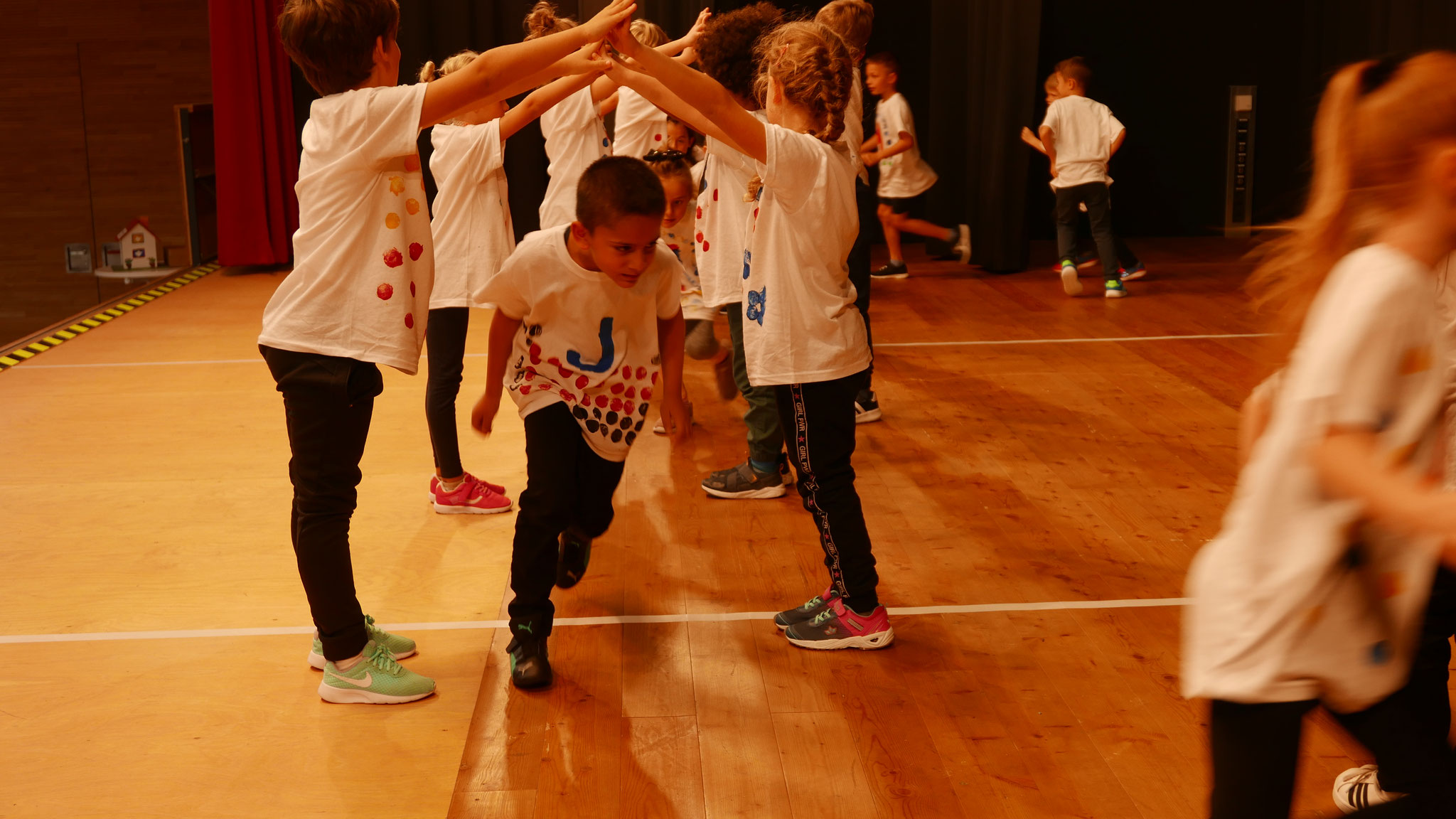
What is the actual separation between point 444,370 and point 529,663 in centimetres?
122

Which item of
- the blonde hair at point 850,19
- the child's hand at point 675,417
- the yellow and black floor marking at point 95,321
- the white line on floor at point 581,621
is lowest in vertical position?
the white line on floor at point 581,621

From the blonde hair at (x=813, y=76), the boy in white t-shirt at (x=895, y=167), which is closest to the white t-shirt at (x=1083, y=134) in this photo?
the boy in white t-shirt at (x=895, y=167)

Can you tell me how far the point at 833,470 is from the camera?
261 cm

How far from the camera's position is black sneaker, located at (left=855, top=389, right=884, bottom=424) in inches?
178

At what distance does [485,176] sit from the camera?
132 inches

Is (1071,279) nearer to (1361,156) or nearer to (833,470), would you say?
(833,470)

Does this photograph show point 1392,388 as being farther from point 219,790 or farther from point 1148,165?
point 1148,165

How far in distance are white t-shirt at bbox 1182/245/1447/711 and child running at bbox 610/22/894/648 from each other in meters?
1.30

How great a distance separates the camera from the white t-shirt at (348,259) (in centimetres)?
221

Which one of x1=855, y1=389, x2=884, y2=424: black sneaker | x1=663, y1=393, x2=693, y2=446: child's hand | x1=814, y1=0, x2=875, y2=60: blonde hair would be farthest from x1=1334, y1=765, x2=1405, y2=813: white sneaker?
x1=814, y1=0, x2=875, y2=60: blonde hair

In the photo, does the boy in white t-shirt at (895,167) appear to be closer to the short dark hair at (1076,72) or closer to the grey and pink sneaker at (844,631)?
the short dark hair at (1076,72)

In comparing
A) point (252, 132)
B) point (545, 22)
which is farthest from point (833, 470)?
point (252, 132)

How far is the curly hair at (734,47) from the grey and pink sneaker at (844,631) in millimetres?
1329

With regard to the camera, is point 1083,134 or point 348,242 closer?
point 348,242
